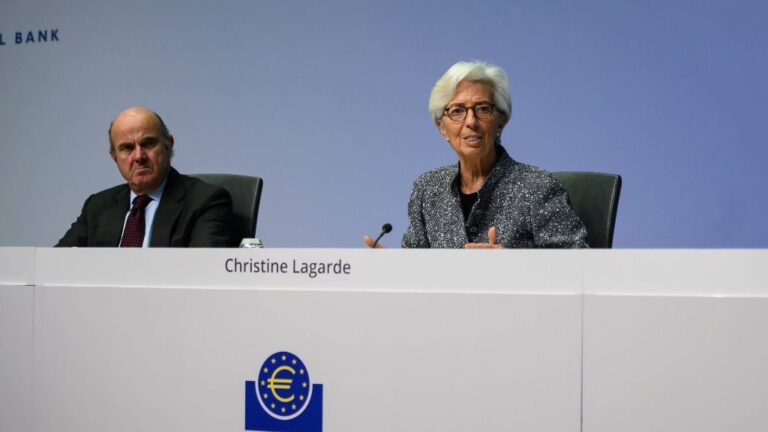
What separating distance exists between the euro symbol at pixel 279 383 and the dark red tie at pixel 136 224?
4.06ft

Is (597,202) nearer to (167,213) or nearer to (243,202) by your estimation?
(243,202)

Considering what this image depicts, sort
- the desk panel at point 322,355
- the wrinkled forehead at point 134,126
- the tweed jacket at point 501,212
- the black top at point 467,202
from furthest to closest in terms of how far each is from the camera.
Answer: the wrinkled forehead at point 134,126
the black top at point 467,202
the tweed jacket at point 501,212
the desk panel at point 322,355

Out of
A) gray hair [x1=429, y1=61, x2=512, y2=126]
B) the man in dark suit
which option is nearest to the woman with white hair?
gray hair [x1=429, y1=61, x2=512, y2=126]

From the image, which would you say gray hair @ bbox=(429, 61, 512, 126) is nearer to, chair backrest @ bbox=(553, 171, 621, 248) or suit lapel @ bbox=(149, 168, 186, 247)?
chair backrest @ bbox=(553, 171, 621, 248)

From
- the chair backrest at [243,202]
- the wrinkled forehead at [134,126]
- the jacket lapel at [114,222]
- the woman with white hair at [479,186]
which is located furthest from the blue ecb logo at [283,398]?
the wrinkled forehead at [134,126]

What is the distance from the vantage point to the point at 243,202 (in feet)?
8.54

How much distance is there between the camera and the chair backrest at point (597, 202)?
7.44 ft

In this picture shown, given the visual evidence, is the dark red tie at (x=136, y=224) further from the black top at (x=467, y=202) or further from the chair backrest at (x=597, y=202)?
the chair backrest at (x=597, y=202)

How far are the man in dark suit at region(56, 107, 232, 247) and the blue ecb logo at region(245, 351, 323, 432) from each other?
1.03m

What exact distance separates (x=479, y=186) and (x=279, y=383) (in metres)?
1.15

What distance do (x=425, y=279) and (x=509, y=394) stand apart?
0.22 metres

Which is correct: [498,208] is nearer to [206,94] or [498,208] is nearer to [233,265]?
[233,265]

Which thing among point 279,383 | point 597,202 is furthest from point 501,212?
point 279,383

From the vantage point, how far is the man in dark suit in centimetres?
249
